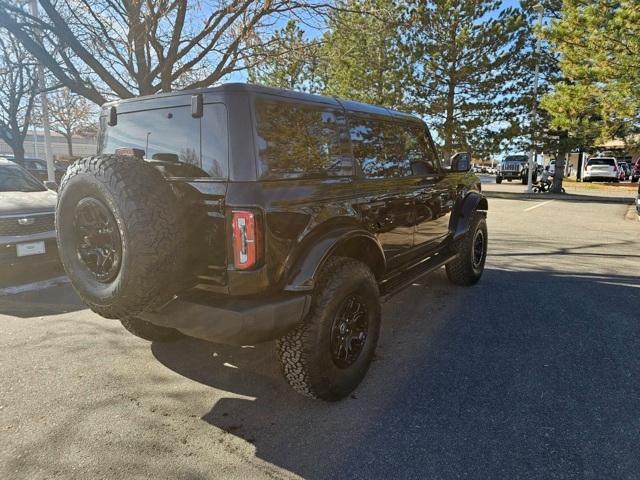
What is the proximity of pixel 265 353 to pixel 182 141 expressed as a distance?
187cm

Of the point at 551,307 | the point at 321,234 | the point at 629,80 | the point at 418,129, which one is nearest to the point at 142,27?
the point at 418,129

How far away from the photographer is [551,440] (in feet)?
8.34

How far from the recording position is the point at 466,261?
528 cm

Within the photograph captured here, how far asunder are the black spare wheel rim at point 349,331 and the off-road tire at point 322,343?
6cm

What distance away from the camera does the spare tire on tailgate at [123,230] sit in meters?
2.36

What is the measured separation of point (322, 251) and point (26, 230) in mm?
4435

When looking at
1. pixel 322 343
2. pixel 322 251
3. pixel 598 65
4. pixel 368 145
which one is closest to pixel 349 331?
pixel 322 343

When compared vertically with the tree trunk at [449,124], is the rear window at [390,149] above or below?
below

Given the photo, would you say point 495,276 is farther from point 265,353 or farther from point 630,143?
point 630,143

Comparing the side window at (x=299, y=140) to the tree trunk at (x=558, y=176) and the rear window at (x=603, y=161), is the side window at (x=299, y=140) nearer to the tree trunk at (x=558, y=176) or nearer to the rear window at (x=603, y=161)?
the tree trunk at (x=558, y=176)

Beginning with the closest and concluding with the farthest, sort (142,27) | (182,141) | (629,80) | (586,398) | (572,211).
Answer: (182,141)
(586,398)
(142,27)
(629,80)
(572,211)

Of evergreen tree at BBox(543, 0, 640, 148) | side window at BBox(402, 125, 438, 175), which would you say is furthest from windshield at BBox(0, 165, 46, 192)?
evergreen tree at BBox(543, 0, 640, 148)

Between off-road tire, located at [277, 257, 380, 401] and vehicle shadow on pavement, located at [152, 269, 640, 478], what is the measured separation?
172 mm

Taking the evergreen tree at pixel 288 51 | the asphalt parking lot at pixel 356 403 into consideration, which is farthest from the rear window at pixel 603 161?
the asphalt parking lot at pixel 356 403
